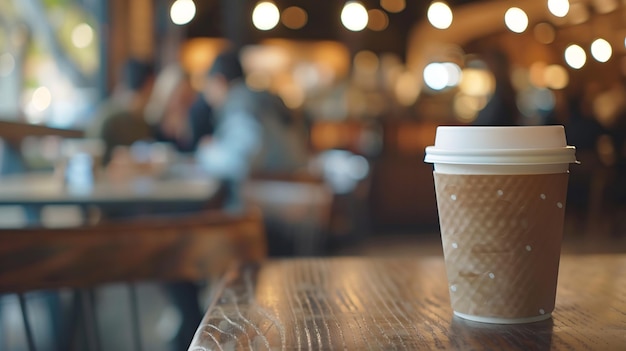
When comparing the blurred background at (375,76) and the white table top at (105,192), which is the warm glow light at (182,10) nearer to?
the blurred background at (375,76)

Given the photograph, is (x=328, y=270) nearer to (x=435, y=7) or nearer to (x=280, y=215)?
(x=280, y=215)

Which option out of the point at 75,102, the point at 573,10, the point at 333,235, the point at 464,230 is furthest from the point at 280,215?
the point at 573,10

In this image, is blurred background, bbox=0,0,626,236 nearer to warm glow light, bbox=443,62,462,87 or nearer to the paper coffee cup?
warm glow light, bbox=443,62,462,87

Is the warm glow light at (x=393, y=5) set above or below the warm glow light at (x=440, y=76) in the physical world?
above

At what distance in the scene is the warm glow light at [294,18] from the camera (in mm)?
13094

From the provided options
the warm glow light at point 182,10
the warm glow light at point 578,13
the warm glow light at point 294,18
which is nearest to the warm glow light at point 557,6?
the warm glow light at point 578,13

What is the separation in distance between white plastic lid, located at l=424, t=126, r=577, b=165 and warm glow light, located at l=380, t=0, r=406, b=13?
12377 millimetres

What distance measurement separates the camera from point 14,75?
5246 millimetres

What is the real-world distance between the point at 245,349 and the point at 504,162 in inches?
13.1

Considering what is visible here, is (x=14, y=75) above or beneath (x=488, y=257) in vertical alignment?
above

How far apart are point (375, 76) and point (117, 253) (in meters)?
11.4

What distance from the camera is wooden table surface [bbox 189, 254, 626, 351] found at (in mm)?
690

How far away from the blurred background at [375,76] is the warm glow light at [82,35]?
0.07 feet

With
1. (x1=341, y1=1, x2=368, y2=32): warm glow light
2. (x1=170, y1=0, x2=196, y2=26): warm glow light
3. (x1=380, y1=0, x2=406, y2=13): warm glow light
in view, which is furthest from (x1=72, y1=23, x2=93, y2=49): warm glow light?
(x1=380, y1=0, x2=406, y2=13): warm glow light
